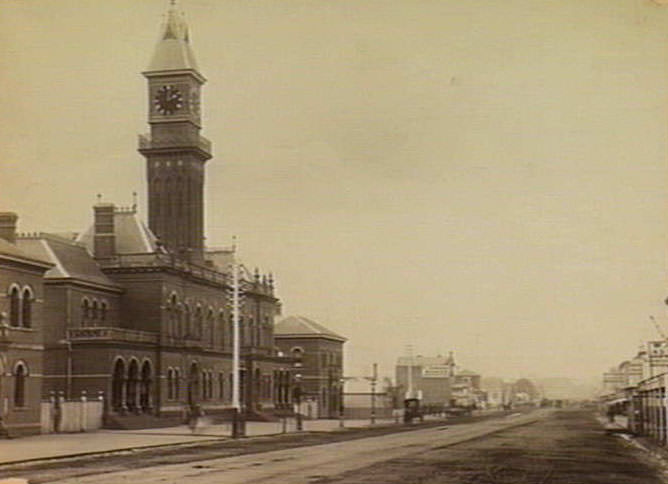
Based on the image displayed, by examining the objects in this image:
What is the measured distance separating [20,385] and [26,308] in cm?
201

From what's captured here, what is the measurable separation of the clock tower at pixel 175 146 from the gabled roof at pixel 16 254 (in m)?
3.49

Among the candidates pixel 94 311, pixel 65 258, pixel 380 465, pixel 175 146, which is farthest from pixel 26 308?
pixel 380 465

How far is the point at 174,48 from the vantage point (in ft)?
63.1

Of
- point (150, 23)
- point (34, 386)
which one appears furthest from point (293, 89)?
point (34, 386)

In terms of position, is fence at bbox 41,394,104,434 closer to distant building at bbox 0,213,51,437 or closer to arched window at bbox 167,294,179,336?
distant building at bbox 0,213,51,437

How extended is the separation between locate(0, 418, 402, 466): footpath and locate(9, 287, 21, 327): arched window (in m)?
2.85

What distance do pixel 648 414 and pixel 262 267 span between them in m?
17.1

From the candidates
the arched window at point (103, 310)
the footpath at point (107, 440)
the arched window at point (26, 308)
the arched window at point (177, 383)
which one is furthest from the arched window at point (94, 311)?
the arched window at point (26, 308)

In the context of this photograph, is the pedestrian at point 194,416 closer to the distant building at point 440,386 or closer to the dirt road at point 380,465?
the dirt road at point 380,465

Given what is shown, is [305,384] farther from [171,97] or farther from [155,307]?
[171,97]

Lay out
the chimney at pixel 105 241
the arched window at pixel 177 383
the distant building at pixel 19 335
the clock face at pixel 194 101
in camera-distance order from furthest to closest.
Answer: the arched window at pixel 177 383, the chimney at pixel 105 241, the distant building at pixel 19 335, the clock face at pixel 194 101

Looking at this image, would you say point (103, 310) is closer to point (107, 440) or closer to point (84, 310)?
point (84, 310)

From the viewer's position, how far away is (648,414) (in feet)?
116

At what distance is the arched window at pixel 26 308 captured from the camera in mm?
30969
